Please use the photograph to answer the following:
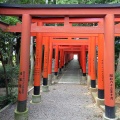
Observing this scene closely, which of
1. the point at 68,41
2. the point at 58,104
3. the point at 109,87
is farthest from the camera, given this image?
the point at 68,41

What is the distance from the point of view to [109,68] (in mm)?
5258

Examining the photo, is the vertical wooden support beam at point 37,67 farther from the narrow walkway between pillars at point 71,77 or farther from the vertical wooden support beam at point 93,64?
the narrow walkway between pillars at point 71,77

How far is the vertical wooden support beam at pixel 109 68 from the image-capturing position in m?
5.18

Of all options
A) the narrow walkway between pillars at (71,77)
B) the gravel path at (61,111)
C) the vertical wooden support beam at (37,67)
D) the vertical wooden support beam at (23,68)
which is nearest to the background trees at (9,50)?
the vertical wooden support beam at (23,68)

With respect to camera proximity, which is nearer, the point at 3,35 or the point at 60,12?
the point at 60,12

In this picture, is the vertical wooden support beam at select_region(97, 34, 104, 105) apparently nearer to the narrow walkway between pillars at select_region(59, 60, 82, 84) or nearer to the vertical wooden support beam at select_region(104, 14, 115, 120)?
the vertical wooden support beam at select_region(104, 14, 115, 120)

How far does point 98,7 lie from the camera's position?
529 cm

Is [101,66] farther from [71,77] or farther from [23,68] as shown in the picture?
[71,77]

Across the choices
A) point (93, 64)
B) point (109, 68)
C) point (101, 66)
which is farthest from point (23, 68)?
point (93, 64)

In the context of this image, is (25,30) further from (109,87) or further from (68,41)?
(68,41)

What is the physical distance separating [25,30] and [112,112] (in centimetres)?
360

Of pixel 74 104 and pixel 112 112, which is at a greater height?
pixel 112 112

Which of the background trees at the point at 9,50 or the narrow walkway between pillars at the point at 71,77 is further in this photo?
the narrow walkway between pillars at the point at 71,77

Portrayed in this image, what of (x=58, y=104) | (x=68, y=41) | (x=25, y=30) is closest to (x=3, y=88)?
(x=58, y=104)
